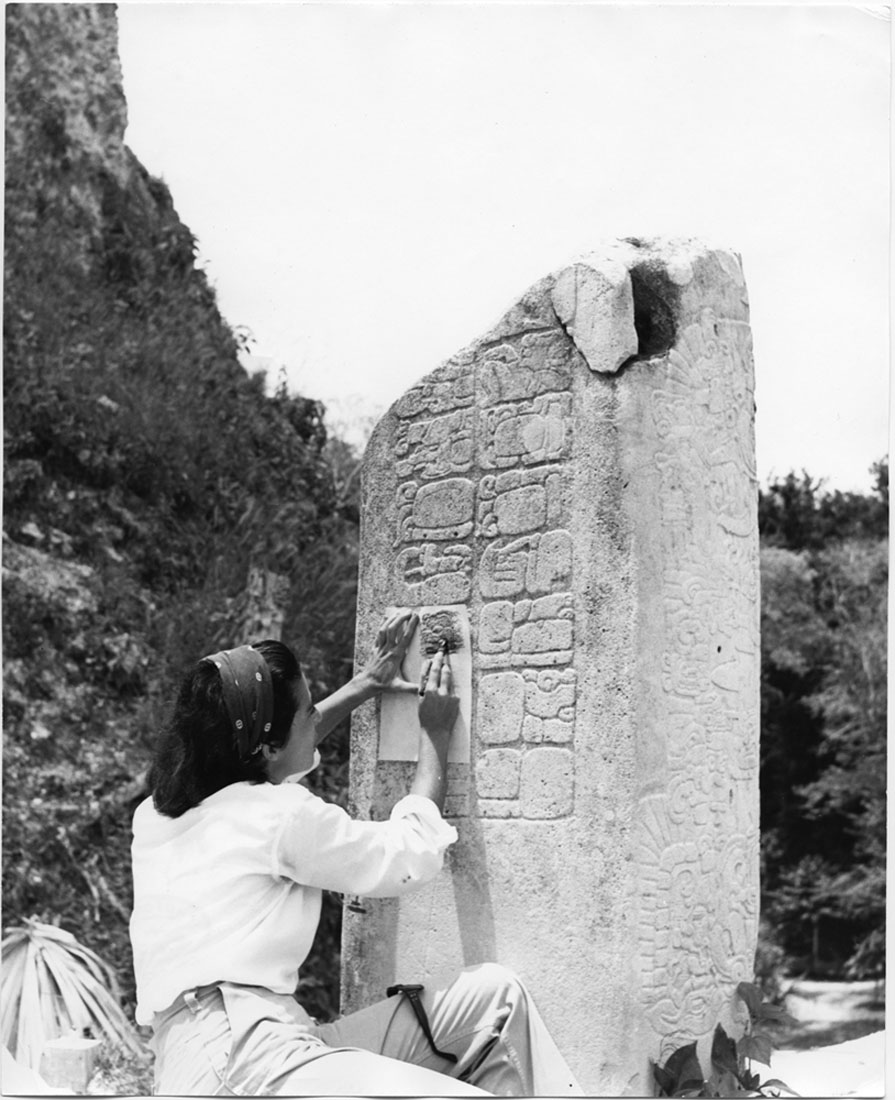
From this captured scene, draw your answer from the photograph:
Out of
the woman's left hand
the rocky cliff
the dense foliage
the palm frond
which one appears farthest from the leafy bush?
the dense foliage

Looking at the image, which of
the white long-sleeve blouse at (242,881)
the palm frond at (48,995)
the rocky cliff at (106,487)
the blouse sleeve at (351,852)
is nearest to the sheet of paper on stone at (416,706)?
the blouse sleeve at (351,852)

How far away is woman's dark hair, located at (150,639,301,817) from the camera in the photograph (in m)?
2.73

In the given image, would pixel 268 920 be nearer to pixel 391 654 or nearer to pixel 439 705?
pixel 439 705

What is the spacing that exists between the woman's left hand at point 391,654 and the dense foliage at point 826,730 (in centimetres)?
698

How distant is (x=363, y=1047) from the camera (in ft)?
9.05

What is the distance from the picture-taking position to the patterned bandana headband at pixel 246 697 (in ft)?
8.93

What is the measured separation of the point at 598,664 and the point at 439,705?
0.48m

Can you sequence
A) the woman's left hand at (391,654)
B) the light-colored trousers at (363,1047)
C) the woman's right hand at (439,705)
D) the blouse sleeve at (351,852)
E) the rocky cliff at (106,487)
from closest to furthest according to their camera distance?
the light-colored trousers at (363,1047)
the blouse sleeve at (351,852)
the woman's right hand at (439,705)
the woman's left hand at (391,654)
the rocky cliff at (106,487)

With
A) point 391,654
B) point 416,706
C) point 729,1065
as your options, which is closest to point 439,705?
point 416,706

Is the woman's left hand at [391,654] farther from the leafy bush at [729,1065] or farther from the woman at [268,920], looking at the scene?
the leafy bush at [729,1065]

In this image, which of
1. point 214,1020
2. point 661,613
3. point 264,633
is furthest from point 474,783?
point 264,633

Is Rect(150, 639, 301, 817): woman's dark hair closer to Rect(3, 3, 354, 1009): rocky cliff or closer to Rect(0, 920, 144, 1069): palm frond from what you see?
Rect(0, 920, 144, 1069): palm frond

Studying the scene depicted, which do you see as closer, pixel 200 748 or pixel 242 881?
pixel 242 881

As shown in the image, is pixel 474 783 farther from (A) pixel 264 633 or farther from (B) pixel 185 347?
(B) pixel 185 347
